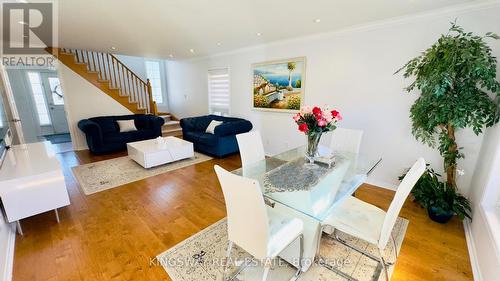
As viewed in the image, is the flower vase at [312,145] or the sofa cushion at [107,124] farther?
the sofa cushion at [107,124]

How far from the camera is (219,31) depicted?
3.26 meters

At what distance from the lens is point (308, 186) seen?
1669 millimetres

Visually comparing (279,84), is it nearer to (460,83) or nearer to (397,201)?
(460,83)

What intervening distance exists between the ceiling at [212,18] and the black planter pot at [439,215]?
221 centimetres

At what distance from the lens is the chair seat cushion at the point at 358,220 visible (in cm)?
145

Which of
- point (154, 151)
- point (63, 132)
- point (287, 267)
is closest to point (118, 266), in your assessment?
point (287, 267)

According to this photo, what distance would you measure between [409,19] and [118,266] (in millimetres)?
4045

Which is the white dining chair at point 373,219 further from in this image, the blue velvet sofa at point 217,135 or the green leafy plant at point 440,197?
the blue velvet sofa at point 217,135

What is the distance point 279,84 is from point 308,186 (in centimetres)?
276

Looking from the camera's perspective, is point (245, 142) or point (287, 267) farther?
point (245, 142)

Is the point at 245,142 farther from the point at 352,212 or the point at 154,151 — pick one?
the point at 154,151

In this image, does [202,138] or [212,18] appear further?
[202,138]

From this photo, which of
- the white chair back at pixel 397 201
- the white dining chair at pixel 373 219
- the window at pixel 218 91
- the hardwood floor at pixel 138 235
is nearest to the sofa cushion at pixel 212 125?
the window at pixel 218 91

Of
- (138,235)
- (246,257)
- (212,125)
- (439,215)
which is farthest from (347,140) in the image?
(212,125)
